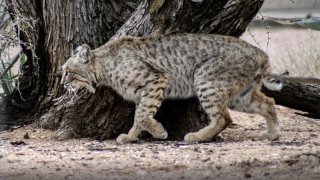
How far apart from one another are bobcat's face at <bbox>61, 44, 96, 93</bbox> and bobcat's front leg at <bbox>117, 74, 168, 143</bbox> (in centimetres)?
55

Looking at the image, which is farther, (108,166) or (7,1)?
(7,1)

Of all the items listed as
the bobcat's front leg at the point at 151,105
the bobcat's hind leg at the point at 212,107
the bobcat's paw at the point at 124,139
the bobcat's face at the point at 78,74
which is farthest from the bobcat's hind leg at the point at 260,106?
the bobcat's face at the point at 78,74

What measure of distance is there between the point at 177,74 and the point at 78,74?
36.4 inches

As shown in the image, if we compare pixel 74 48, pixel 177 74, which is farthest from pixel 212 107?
pixel 74 48

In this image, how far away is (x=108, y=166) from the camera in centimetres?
576

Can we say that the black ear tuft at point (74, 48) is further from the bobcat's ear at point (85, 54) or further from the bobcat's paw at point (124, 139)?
the bobcat's paw at point (124, 139)

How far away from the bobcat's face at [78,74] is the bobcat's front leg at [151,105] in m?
0.55

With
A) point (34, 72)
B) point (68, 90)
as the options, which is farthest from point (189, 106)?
point (34, 72)

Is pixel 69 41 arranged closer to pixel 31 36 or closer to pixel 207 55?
pixel 31 36

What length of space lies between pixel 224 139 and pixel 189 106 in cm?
46

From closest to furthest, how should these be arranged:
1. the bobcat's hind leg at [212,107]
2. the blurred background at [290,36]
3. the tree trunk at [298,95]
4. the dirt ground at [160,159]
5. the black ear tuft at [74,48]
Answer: the dirt ground at [160,159] → the bobcat's hind leg at [212,107] → the black ear tuft at [74,48] → the tree trunk at [298,95] → the blurred background at [290,36]

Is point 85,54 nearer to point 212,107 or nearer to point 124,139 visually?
point 124,139

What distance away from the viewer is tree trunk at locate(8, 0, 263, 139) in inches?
283

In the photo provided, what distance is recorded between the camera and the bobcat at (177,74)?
709 cm
